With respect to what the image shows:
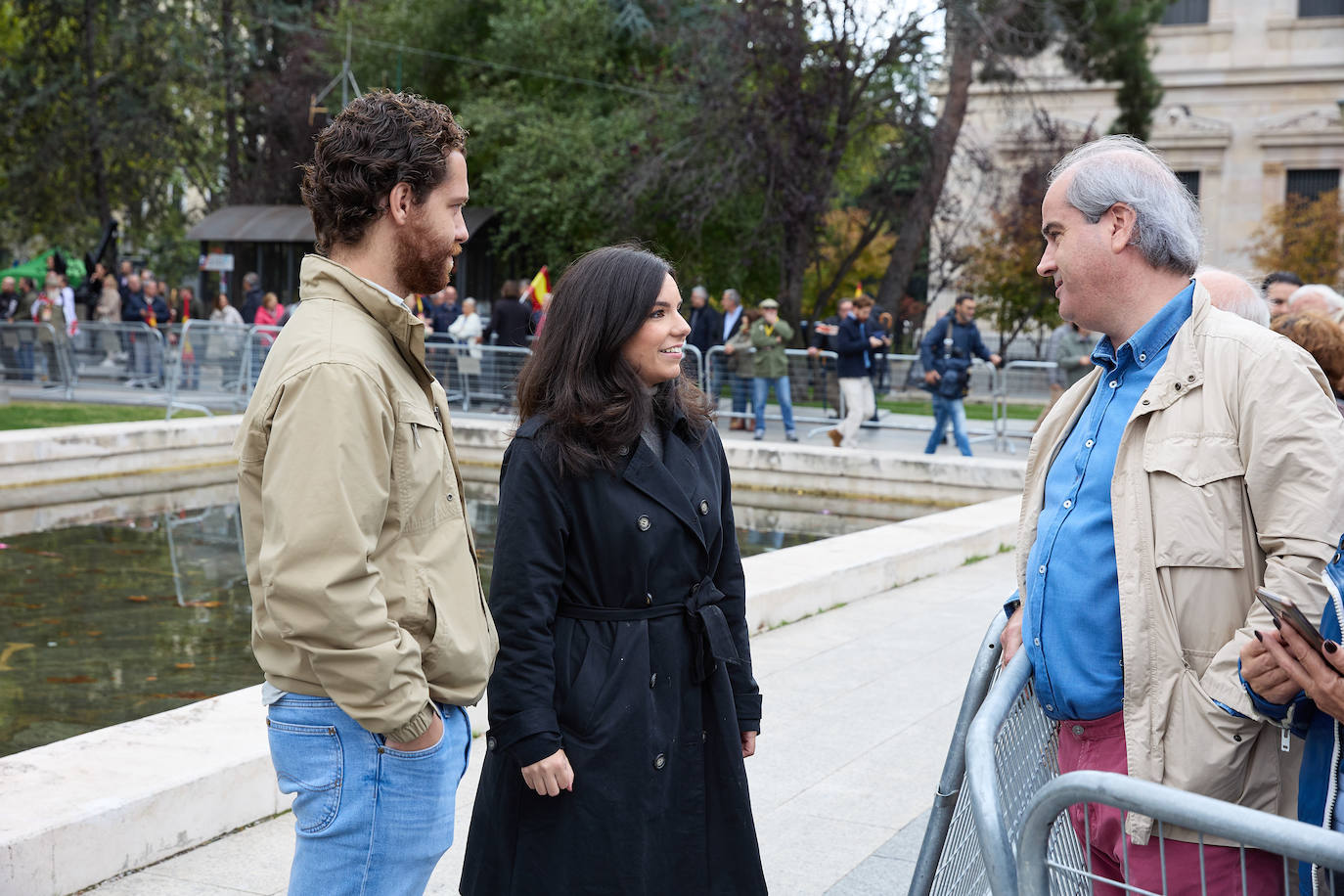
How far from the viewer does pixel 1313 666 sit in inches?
85.4

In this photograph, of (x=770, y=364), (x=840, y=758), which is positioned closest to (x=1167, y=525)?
(x=840, y=758)

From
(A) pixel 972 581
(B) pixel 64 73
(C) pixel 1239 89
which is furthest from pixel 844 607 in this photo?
(C) pixel 1239 89

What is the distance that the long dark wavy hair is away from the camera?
9.56ft

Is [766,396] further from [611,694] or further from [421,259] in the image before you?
[421,259]

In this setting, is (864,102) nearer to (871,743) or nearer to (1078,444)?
(871,743)

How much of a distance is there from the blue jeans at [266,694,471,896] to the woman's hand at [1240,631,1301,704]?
1.42m

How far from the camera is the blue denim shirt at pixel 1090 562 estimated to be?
101 inches

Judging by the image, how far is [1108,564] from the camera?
256 centimetres

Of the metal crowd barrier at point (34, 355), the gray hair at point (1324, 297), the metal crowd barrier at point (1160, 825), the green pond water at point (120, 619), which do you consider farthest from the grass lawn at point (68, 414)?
the metal crowd barrier at point (1160, 825)

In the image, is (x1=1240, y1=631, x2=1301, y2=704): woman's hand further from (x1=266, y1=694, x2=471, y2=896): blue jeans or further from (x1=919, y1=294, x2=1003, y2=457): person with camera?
(x1=919, y1=294, x2=1003, y2=457): person with camera

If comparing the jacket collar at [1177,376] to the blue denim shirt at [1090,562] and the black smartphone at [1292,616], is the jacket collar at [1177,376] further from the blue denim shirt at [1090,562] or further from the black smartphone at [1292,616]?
the black smartphone at [1292,616]

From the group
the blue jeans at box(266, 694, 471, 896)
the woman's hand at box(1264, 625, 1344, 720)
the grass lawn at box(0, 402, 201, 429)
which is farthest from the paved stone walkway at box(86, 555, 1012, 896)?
the grass lawn at box(0, 402, 201, 429)

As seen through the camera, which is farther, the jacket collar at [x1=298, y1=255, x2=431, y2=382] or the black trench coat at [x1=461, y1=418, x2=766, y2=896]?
the black trench coat at [x1=461, y1=418, x2=766, y2=896]

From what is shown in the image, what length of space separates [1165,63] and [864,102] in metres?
21.7
